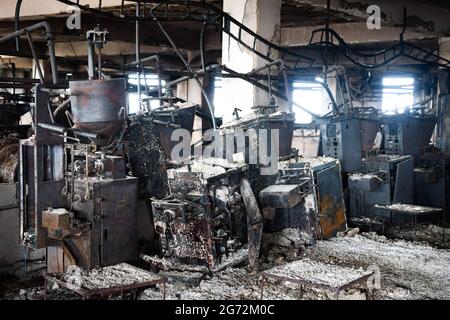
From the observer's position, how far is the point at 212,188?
13.7 ft

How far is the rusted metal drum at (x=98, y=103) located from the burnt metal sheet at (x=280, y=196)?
5.66ft

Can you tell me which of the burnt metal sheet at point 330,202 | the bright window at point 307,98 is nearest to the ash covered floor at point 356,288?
the burnt metal sheet at point 330,202

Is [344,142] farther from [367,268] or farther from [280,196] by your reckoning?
[367,268]

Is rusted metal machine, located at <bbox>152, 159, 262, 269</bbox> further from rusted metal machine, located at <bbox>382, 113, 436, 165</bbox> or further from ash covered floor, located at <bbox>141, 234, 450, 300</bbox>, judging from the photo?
rusted metal machine, located at <bbox>382, 113, 436, 165</bbox>

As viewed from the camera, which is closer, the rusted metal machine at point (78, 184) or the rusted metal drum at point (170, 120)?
the rusted metal machine at point (78, 184)

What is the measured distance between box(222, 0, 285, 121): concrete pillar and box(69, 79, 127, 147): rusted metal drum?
7.55 ft

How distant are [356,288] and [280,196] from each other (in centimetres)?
116

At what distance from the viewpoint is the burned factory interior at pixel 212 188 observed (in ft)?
12.3

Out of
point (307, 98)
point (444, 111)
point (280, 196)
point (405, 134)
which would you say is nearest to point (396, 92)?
point (307, 98)

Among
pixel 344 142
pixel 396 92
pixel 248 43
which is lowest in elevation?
pixel 344 142

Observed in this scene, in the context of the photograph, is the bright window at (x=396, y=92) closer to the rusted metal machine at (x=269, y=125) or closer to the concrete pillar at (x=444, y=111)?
the concrete pillar at (x=444, y=111)

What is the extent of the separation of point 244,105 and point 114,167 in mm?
2420

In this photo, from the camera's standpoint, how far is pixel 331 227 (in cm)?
550
